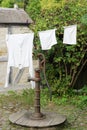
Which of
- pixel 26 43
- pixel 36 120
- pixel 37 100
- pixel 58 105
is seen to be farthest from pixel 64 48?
pixel 36 120

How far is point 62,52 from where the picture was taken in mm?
8086

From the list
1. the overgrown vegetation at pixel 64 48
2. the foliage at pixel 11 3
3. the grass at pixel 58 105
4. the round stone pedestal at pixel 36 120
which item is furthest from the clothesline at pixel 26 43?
the foliage at pixel 11 3

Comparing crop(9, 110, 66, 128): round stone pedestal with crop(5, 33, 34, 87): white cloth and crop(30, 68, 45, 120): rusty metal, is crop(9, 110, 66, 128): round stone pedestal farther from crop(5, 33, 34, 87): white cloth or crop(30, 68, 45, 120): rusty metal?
crop(5, 33, 34, 87): white cloth

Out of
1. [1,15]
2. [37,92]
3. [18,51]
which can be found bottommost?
[37,92]

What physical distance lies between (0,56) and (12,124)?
16.1 ft

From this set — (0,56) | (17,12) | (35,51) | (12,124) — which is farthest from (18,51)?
(17,12)

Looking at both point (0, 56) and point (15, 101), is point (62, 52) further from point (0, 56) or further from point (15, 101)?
point (0, 56)

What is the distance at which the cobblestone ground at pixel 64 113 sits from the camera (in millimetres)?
5676

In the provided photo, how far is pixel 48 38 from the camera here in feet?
24.4

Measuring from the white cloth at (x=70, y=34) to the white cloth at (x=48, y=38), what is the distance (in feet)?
0.93

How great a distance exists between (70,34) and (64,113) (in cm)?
195

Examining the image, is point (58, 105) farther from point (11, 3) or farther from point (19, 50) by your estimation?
point (11, 3)

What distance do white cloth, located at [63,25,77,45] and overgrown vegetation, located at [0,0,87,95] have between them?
14.5 inches

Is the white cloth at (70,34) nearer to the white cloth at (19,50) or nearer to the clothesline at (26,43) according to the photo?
the clothesline at (26,43)
